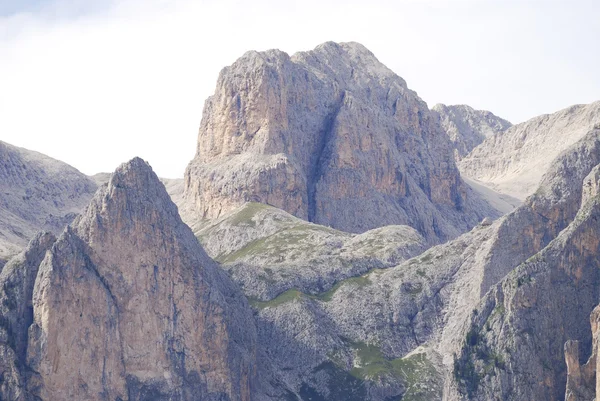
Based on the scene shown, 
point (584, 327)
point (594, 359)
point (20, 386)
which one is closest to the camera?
point (594, 359)

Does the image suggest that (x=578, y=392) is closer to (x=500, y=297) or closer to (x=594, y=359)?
(x=594, y=359)

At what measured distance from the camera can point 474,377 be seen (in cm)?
18738

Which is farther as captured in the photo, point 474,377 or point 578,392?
point 474,377

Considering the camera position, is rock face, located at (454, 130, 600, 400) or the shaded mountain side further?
the shaded mountain side

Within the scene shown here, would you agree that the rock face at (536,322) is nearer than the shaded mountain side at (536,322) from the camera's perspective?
Yes

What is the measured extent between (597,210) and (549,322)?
16747 millimetres

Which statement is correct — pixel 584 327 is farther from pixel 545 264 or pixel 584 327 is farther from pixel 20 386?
pixel 20 386

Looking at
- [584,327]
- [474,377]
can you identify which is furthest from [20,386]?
[584,327]

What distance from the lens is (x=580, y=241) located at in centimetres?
18838

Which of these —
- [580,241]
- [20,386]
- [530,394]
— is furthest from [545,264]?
[20,386]

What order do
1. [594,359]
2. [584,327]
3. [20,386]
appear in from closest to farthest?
[594,359], [584,327], [20,386]

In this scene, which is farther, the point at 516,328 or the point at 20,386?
the point at 20,386

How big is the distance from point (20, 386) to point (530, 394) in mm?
66251

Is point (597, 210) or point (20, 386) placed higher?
point (597, 210)
